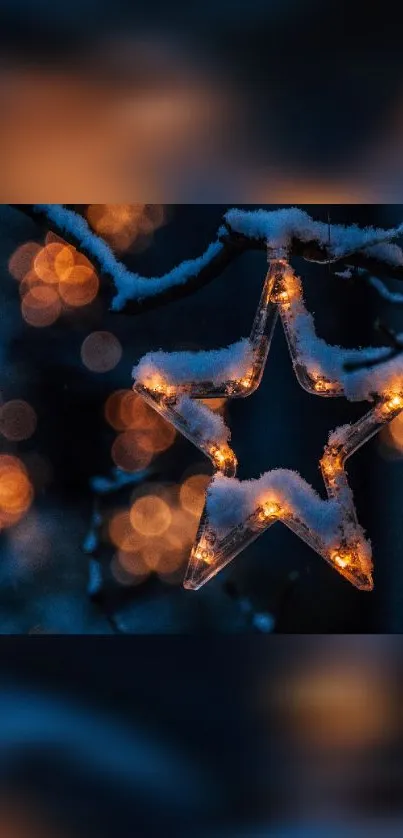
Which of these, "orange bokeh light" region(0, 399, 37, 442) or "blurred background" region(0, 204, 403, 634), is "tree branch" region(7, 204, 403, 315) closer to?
"blurred background" region(0, 204, 403, 634)

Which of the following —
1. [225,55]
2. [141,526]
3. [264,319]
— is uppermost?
[225,55]

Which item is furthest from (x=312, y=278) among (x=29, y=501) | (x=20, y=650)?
(x=20, y=650)

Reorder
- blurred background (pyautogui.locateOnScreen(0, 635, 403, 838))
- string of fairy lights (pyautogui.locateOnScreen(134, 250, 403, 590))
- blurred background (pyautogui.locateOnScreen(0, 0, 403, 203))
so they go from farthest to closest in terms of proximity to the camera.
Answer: string of fairy lights (pyautogui.locateOnScreen(134, 250, 403, 590))
blurred background (pyautogui.locateOnScreen(0, 0, 403, 203))
blurred background (pyautogui.locateOnScreen(0, 635, 403, 838))

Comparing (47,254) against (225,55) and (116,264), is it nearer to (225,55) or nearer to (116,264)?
(116,264)

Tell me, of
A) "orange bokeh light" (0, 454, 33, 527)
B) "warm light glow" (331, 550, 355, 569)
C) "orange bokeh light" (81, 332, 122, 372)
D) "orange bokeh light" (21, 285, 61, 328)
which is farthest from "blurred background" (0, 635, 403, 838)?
"orange bokeh light" (21, 285, 61, 328)

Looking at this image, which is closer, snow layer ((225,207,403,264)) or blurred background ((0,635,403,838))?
blurred background ((0,635,403,838))
